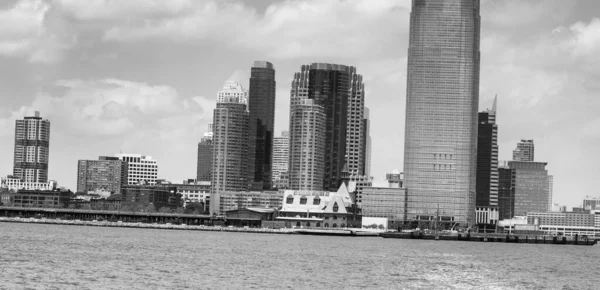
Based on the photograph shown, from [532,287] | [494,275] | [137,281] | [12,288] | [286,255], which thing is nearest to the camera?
[12,288]

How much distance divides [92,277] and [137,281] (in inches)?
201

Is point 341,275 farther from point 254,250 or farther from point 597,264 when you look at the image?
point 597,264

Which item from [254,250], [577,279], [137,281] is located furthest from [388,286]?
[254,250]

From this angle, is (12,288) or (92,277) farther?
(92,277)

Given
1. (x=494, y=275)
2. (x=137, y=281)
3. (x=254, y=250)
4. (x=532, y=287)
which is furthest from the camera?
(x=254, y=250)

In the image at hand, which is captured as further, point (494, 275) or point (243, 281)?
point (494, 275)

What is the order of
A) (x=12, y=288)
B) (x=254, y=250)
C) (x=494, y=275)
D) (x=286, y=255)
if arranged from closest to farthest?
(x=12, y=288) < (x=494, y=275) < (x=286, y=255) < (x=254, y=250)

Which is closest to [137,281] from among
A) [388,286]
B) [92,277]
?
[92,277]

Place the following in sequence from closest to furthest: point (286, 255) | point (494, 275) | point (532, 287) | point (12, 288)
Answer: point (12, 288) → point (532, 287) → point (494, 275) → point (286, 255)

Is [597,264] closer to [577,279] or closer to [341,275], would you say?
[577,279]

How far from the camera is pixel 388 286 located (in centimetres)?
11750

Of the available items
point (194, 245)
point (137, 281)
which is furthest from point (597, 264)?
point (137, 281)

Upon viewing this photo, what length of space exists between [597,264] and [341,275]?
246ft

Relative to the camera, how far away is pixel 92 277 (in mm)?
→ 113938
